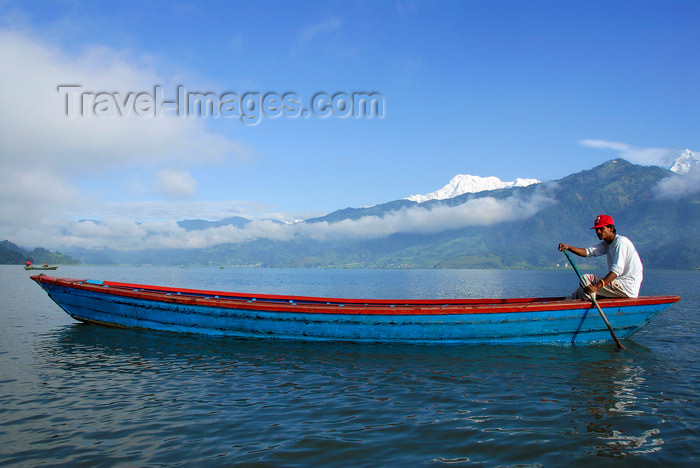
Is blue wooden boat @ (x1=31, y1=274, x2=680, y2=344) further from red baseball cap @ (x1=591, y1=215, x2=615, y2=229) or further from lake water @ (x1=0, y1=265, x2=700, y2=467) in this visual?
red baseball cap @ (x1=591, y1=215, x2=615, y2=229)

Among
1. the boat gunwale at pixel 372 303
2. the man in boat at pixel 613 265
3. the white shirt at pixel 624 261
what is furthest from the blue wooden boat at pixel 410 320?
the white shirt at pixel 624 261

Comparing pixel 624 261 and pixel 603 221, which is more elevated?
pixel 603 221

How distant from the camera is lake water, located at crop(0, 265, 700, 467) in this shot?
771 cm

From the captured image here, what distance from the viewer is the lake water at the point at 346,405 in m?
7.71

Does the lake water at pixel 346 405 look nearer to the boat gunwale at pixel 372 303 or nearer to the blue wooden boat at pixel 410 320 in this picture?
the blue wooden boat at pixel 410 320

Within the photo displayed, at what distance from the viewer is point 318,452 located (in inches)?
304

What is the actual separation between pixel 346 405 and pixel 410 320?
6719mm

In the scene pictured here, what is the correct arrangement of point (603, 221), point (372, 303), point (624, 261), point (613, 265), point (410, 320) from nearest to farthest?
1. point (613, 265)
2. point (624, 261)
3. point (603, 221)
4. point (410, 320)
5. point (372, 303)

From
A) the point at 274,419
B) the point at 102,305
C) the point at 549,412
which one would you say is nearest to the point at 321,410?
the point at 274,419

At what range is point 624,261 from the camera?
1505cm

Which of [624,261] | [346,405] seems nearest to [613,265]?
[624,261]

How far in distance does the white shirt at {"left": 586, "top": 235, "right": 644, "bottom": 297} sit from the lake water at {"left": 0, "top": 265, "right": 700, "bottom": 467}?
2.69 metres

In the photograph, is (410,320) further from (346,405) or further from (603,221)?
(603,221)

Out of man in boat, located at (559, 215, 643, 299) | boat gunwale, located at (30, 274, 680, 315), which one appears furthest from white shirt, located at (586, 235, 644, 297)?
boat gunwale, located at (30, 274, 680, 315)
